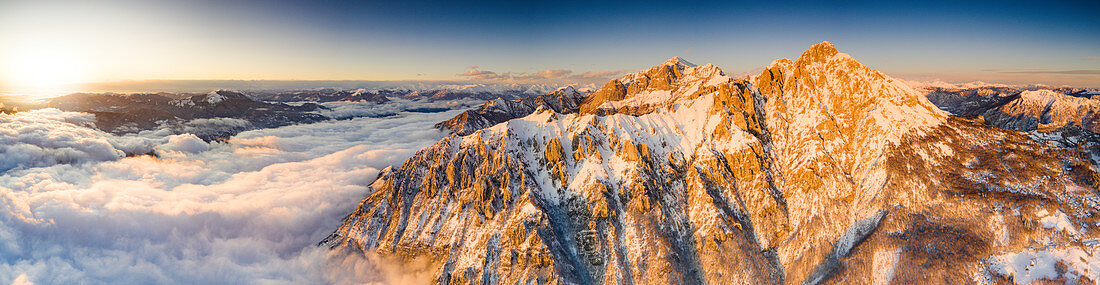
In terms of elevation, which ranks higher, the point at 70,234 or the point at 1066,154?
the point at 1066,154

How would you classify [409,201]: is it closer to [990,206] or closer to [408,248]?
[408,248]

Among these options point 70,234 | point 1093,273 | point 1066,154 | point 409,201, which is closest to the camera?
point 1093,273

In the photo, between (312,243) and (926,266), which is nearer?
(926,266)

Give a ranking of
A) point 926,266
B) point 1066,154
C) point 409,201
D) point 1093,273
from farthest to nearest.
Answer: point 409,201, point 1066,154, point 926,266, point 1093,273

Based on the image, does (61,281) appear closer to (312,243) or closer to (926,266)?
(312,243)

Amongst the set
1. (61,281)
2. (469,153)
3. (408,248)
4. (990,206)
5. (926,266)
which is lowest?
(61,281)

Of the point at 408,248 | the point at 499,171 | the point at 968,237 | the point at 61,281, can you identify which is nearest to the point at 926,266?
the point at 968,237
